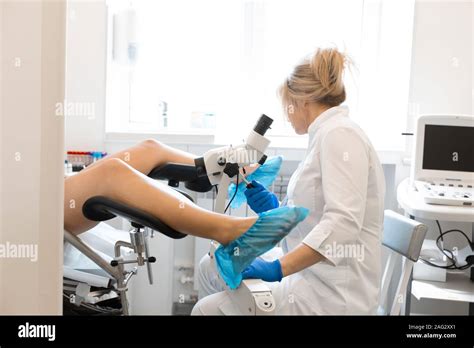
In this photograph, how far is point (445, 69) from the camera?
2594 mm

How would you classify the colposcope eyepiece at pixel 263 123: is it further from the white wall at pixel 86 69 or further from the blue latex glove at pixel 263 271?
the white wall at pixel 86 69

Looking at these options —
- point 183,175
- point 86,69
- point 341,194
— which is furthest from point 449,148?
point 86,69

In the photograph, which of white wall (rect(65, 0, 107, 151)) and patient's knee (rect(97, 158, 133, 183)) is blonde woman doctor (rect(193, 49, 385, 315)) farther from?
white wall (rect(65, 0, 107, 151))

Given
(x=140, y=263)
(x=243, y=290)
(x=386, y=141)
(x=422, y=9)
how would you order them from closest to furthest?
(x=243, y=290), (x=140, y=263), (x=422, y=9), (x=386, y=141)

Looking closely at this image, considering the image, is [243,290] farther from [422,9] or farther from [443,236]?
[422,9]

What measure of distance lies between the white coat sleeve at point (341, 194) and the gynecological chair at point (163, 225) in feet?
0.60

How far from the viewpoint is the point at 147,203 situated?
4.42 ft

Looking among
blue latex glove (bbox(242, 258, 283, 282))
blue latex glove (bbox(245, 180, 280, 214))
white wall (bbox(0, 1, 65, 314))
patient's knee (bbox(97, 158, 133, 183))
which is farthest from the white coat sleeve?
white wall (bbox(0, 1, 65, 314))
